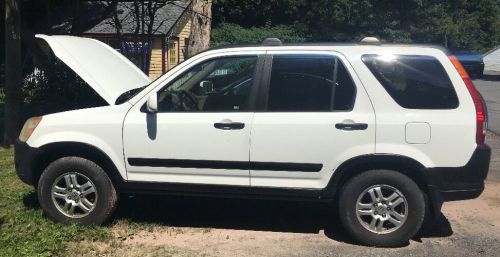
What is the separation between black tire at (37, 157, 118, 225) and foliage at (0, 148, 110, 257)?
10 centimetres

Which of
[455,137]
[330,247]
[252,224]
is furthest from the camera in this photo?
[252,224]

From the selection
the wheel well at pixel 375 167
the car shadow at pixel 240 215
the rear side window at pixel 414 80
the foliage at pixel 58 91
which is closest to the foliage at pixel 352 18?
the foliage at pixel 58 91

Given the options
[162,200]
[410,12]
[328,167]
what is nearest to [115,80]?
[162,200]

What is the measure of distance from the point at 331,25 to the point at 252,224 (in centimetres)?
4372

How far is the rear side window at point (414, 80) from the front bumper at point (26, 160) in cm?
310

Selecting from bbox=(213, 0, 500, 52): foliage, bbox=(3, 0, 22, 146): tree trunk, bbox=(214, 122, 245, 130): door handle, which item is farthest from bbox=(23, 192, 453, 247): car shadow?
bbox=(213, 0, 500, 52): foliage

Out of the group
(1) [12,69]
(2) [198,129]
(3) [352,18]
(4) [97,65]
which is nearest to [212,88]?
(2) [198,129]

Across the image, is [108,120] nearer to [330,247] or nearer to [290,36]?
[330,247]

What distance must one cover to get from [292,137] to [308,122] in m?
0.18

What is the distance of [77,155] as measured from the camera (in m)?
5.18

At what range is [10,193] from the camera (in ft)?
20.8

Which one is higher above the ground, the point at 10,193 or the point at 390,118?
the point at 390,118

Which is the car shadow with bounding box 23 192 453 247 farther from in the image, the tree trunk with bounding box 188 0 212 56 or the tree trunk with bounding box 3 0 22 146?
the tree trunk with bounding box 188 0 212 56

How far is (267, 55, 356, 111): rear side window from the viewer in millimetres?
4781
